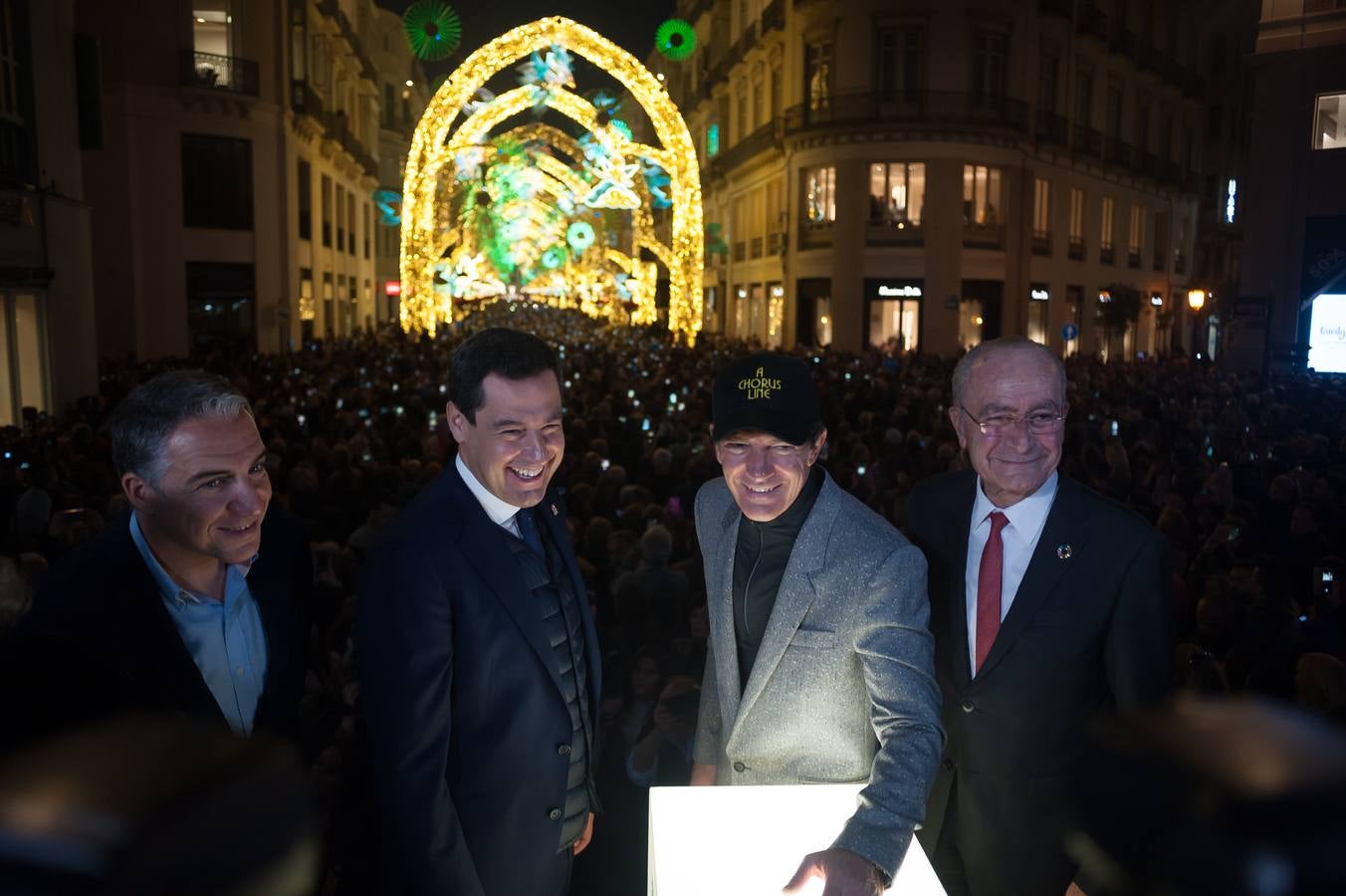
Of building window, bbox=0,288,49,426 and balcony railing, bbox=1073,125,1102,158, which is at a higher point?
balcony railing, bbox=1073,125,1102,158

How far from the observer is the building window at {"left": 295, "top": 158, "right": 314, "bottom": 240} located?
38.3m

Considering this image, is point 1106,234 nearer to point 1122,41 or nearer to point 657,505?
point 1122,41

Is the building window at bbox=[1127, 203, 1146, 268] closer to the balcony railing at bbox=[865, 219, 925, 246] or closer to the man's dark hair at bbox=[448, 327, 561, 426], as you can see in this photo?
the balcony railing at bbox=[865, 219, 925, 246]

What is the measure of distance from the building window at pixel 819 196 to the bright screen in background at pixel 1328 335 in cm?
1601

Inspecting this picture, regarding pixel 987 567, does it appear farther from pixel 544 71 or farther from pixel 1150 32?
pixel 1150 32

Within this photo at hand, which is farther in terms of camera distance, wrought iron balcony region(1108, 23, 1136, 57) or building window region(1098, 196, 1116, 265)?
building window region(1098, 196, 1116, 265)

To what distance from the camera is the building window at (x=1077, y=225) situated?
4116 centimetres

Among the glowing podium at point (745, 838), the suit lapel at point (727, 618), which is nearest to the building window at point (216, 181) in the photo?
the suit lapel at point (727, 618)

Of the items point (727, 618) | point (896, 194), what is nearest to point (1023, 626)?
point (727, 618)

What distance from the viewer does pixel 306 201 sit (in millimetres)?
38844

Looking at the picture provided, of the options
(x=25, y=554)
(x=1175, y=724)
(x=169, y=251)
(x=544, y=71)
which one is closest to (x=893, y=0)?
(x=544, y=71)

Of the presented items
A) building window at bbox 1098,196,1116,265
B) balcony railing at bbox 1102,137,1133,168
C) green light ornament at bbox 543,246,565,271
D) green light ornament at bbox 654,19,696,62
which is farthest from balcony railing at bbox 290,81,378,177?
building window at bbox 1098,196,1116,265

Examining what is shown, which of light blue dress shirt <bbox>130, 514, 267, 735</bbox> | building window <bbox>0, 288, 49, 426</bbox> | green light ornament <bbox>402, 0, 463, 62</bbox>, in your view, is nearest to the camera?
light blue dress shirt <bbox>130, 514, 267, 735</bbox>

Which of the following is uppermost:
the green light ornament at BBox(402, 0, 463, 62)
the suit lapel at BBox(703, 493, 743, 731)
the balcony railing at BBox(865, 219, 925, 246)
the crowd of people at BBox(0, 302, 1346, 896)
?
the green light ornament at BBox(402, 0, 463, 62)
